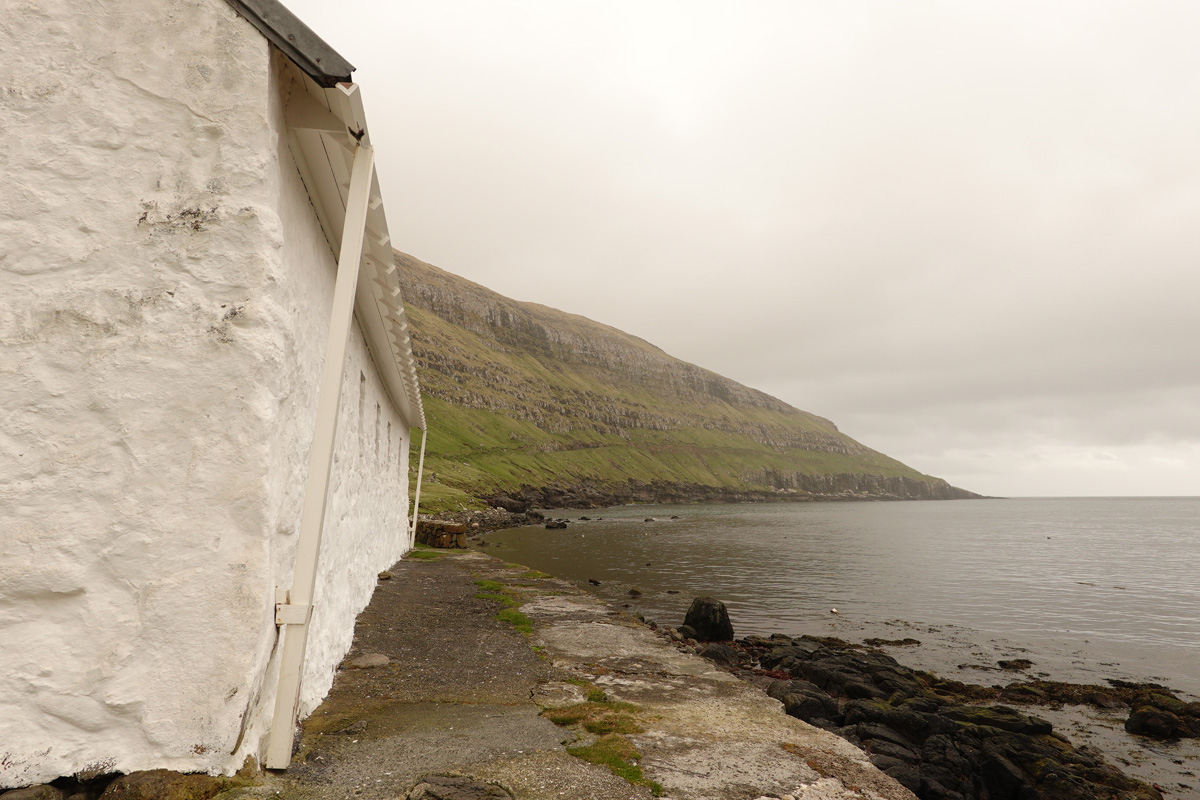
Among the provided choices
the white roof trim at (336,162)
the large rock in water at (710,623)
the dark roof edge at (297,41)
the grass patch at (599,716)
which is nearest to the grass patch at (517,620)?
the grass patch at (599,716)

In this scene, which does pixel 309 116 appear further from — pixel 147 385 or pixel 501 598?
pixel 501 598

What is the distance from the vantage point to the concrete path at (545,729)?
17.6 ft

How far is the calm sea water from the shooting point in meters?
21.7

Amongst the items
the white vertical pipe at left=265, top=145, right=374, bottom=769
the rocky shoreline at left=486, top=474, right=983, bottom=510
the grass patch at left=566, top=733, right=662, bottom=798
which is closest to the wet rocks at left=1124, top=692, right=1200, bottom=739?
the grass patch at left=566, top=733, right=662, bottom=798

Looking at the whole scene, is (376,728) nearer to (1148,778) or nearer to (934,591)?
(1148,778)

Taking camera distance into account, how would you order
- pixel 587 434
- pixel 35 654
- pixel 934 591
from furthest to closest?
pixel 587 434, pixel 934 591, pixel 35 654

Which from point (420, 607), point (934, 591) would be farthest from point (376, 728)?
point (934, 591)

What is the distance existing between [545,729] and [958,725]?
942 cm

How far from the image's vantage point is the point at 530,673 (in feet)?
31.3

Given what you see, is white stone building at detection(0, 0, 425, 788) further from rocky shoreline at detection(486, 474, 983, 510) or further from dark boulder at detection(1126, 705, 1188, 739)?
rocky shoreline at detection(486, 474, 983, 510)

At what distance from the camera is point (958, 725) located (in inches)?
463

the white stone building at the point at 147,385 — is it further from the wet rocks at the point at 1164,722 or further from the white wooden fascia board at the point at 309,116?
the wet rocks at the point at 1164,722

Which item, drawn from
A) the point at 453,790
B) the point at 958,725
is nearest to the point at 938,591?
the point at 958,725

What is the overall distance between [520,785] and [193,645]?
294 cm
